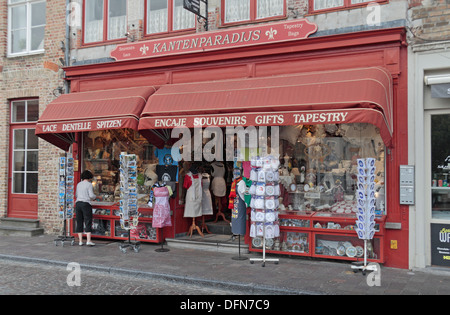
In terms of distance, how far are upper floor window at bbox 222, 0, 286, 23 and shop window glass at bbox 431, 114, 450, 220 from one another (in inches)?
158

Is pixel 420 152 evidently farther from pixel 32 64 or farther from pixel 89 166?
pixel 32 64

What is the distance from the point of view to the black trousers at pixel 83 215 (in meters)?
10.8

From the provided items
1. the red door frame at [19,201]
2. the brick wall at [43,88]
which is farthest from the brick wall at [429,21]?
the red door frame at [19,201]

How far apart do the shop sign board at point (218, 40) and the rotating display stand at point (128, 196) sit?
8.98ft

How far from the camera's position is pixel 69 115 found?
10.9 m

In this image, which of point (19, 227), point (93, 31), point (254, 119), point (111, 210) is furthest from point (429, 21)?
point (19, 227)

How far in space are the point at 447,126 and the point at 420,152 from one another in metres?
0.70

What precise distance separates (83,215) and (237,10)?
20.2 ft

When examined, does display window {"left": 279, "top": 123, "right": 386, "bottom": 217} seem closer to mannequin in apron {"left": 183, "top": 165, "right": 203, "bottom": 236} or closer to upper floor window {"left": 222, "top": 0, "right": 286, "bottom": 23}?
mannequin in apron {"left": 183, "top": 165, "right": 203, "bottom": 236}

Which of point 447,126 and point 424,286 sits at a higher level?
point 447,126

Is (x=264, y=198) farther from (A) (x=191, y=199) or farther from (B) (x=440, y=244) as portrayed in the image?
(B) (x=440, y=244)

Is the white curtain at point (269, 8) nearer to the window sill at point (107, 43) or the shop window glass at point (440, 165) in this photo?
the window sill at point (107, 43)
